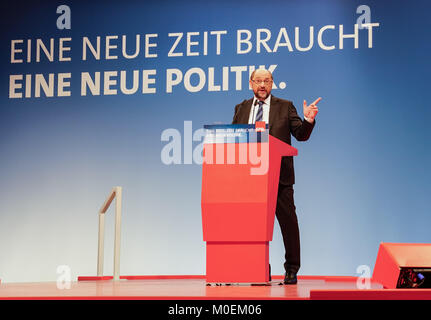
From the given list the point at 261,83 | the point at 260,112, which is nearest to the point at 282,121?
the point at 260,112

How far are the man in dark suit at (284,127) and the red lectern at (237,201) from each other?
0.52 metres

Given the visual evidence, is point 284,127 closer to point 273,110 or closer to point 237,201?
point 273,110

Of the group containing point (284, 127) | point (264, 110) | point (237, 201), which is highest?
point (264, 110)

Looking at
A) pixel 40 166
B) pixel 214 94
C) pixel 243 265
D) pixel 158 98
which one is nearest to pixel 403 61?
pixel 214 94

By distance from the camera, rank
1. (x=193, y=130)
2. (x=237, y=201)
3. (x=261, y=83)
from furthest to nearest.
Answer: (x=193, y=130) < (x=261, y=83) < (x=237, y=201)

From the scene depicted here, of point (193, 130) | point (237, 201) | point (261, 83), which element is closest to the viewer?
point (237, 201)

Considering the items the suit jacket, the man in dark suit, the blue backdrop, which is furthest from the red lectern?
the blue backdrop

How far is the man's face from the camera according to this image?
3938mm

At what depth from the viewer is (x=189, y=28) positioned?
6059 millimetres

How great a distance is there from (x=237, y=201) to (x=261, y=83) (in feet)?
3.12

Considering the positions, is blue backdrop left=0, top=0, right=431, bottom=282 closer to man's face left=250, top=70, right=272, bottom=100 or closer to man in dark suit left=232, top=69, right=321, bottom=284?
man in dark suit left=232, top=69, right=321, bottom=284

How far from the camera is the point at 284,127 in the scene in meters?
4.04
